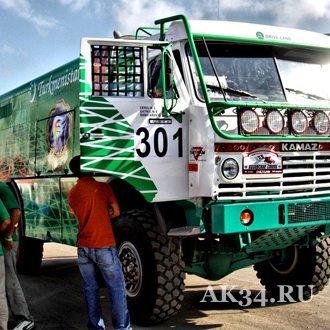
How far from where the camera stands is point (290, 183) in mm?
6152

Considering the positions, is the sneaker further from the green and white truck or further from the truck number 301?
the truck number 301

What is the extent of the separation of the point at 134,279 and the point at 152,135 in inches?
63.4

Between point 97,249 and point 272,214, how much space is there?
182 centimetres

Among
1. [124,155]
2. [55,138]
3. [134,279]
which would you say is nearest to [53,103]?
[55,138]

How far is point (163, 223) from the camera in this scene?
20.1 ft

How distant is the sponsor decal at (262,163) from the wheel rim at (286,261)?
1.65 m

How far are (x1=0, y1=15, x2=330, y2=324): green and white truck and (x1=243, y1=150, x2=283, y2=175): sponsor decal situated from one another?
11mm

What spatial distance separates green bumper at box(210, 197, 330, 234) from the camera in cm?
564

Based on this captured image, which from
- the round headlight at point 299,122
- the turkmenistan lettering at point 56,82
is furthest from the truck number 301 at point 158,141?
the turkmenistan lettering at point 56,82

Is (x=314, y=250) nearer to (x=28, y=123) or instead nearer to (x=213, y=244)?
(x=213, y=244)

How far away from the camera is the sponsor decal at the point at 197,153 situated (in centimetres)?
583

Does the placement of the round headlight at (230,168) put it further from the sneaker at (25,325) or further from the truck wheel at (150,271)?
the sneaker at (25,325)

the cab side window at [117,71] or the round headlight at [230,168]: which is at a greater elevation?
the cab side window at [117,71]

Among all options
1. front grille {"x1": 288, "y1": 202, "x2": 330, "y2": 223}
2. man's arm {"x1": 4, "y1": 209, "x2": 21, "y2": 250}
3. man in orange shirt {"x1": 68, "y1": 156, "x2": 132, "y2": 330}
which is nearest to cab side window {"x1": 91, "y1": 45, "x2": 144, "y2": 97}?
man in orange shirt {"x1": 68, "y1": 156, "x2": 132, "y2": 330}
